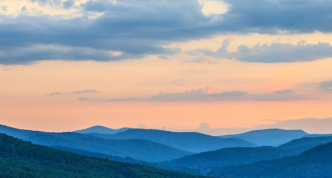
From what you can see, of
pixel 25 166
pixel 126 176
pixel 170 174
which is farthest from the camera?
pixel 170 174

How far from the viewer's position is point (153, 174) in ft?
435

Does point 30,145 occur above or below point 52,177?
above

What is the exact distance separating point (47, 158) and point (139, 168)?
33.1 m

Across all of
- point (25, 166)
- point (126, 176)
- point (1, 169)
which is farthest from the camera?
point (126, 176)

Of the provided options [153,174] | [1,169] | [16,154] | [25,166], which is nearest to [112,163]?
[153,174]

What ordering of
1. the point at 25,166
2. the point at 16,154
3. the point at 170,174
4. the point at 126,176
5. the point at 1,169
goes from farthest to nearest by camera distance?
the point at 170,174 < the point at 126,176 < the point at 16,154 < the point at 25,166 < the point at 1,169

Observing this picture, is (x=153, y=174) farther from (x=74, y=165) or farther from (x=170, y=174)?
(x=74, y=165)

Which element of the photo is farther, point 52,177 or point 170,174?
point 170,174

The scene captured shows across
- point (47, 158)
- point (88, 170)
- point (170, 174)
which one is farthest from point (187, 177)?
point (47, 158)

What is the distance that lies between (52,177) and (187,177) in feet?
174

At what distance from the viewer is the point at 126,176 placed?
12900 centimetres

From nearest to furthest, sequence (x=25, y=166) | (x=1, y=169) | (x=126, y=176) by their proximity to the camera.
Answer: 1. (x=1, y=169)
2. (x=25, y=166)
3. (x=126, y=176)

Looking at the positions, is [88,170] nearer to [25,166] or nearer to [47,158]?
[47,158]

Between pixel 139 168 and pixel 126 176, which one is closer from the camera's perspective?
pixel 126 176
